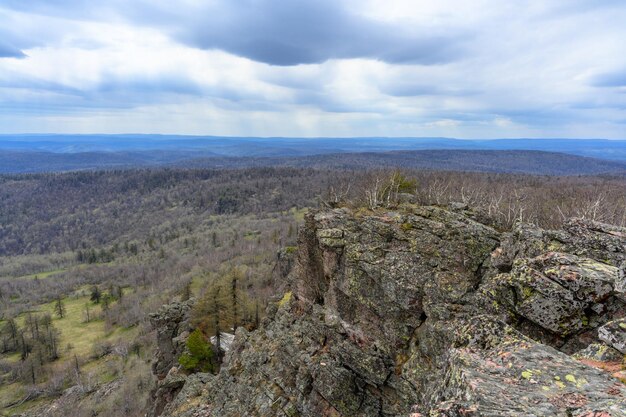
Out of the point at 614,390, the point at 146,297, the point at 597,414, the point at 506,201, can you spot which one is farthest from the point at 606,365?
the point at 146,297

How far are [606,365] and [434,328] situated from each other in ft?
34.8

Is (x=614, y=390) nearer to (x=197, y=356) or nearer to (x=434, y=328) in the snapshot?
(x=434, y=328)

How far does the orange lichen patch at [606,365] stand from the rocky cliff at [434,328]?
2.1 inches

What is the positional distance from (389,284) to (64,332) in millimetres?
138362

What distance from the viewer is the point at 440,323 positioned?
785 inches

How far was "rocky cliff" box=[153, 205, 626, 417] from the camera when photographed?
9.27 meters

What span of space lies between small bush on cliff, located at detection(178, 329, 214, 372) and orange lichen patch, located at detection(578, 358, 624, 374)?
40.0m

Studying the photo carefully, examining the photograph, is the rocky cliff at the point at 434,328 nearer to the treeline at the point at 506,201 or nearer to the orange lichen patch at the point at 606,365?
the orange lichen patch at the point at 606,365

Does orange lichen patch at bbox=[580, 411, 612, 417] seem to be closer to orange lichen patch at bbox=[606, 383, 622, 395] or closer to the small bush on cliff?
orange lichen patch at bbox=[606, 383, 622, 395]

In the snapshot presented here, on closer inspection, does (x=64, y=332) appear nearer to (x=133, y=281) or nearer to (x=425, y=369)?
(x=133, y=281)

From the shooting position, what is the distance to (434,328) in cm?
1986

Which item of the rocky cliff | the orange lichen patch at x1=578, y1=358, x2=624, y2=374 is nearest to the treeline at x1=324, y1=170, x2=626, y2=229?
the rocky cliff

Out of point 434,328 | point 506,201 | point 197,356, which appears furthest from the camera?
point 506,201

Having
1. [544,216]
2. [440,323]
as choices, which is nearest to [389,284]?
[440,323]
